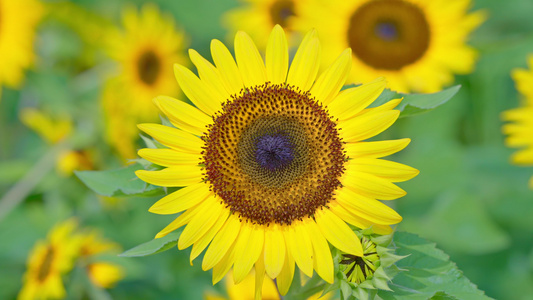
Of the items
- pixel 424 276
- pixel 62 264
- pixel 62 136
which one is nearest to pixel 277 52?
pixel 424 276

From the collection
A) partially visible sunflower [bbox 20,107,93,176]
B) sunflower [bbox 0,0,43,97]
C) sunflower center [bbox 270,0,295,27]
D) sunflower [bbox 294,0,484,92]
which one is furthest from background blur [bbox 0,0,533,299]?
sunflower center [bbox 270,0,295,27]

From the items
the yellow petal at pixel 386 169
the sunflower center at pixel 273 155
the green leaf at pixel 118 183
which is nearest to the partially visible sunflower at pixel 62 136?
the green leaf at pixel 118 183

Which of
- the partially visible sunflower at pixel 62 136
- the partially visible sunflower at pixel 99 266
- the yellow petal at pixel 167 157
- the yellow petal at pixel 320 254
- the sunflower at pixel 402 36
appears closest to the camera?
the yellow petal at pixel 320 254

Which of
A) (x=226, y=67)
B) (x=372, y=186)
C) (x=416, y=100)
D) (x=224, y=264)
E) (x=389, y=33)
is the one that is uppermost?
(x=389, y=33)

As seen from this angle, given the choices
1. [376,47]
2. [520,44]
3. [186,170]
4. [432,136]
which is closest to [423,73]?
[376,47]

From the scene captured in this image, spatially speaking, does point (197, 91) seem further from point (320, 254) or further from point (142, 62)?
point (142, 62)

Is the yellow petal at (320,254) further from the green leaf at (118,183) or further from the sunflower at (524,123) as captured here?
the sunflower at (524,123)
